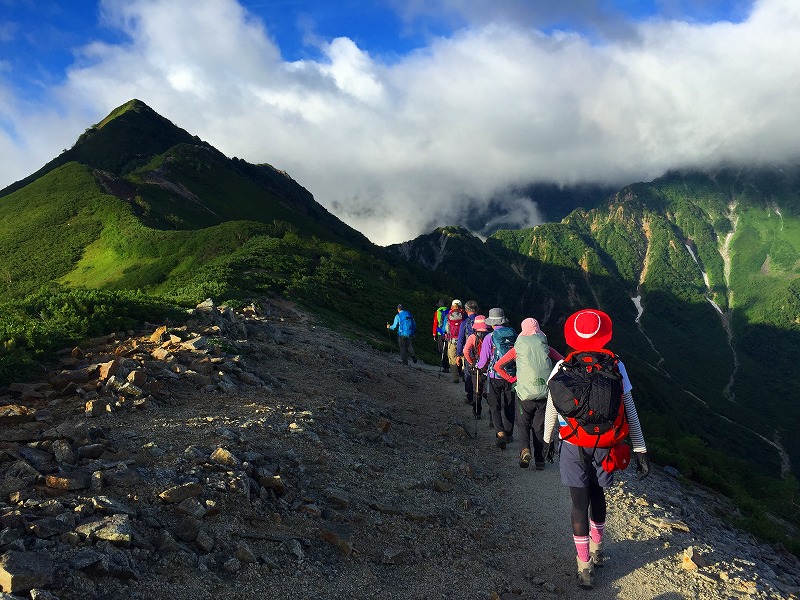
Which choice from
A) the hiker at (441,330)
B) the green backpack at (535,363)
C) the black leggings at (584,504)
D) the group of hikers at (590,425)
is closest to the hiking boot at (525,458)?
the green backpack at (535,363)

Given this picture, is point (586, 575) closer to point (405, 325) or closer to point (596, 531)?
point (596, 531)

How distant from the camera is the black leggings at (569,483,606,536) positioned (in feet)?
19.5

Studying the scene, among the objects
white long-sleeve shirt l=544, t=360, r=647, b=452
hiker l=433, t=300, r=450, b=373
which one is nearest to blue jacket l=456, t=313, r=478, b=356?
Answer: hiker l=433, t=300, r=450, b=373

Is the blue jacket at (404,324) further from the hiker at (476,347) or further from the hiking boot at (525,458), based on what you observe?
the hiking boot at (525,458)

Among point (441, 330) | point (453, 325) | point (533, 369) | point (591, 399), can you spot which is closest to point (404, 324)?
point (441, 330)

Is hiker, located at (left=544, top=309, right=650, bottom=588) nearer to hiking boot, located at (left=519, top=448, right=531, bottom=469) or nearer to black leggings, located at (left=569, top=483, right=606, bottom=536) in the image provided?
black leggings, located at (left=569, top=483, right=606, bottom=536)

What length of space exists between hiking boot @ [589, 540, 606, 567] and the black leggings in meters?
0.59

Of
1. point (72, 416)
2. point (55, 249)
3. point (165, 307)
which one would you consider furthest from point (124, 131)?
point (72, 416)

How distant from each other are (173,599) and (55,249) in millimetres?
62643

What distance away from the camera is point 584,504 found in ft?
19.5

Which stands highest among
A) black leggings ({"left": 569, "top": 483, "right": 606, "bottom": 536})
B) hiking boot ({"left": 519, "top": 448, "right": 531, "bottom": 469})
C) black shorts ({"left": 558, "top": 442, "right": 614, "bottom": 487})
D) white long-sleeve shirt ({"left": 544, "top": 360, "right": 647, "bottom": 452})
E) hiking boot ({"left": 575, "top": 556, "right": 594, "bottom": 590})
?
white long-sleeve shirt ({"left": 544, "top": 360, "right": 647, "bottom": 452})

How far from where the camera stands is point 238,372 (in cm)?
1186

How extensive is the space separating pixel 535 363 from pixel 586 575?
3.42m

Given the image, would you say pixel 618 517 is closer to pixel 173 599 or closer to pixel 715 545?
pixel 715 545
